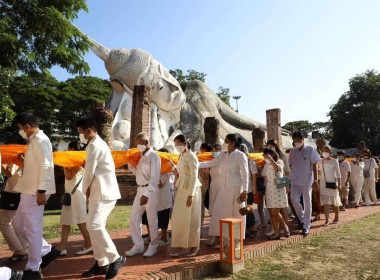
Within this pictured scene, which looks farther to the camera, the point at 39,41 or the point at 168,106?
the point at 168,106

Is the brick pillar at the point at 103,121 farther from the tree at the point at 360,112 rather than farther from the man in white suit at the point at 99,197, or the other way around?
the tree at the point at 360,112

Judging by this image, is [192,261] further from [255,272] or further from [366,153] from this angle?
[366,153]

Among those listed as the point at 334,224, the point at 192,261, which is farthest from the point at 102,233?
the point at 334,224

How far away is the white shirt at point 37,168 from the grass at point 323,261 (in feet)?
7.12

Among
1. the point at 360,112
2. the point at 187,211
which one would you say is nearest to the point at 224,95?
the point at 360,112

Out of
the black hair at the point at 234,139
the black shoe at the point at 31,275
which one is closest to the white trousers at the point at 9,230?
the black shoe at the point at 31,275

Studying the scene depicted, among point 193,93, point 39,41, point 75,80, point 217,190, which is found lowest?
point 217,190

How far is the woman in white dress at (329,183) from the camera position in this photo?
750cm

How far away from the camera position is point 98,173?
4008 mm

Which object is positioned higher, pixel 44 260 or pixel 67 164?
pixel 67 164

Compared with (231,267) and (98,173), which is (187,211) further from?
(98,173)

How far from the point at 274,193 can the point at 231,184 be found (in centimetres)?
116

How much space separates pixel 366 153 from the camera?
11531mm

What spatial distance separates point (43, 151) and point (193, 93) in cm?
2338
